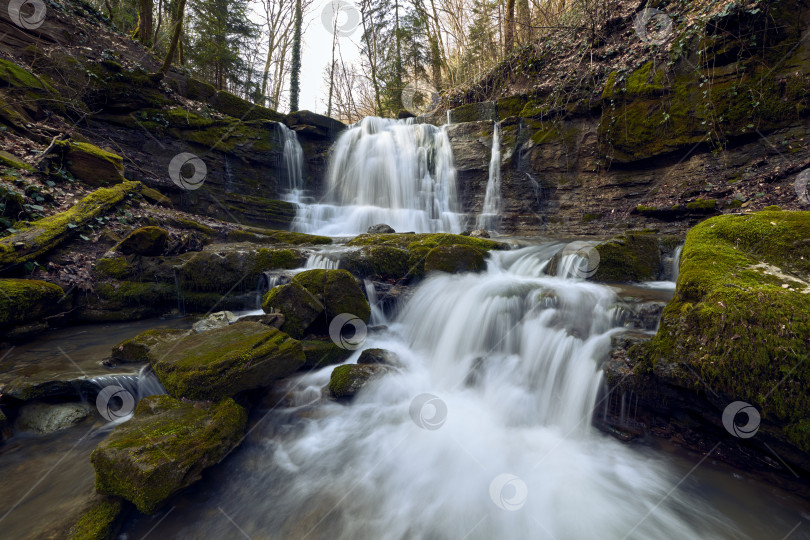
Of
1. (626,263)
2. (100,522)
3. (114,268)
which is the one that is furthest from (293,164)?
(100,522)

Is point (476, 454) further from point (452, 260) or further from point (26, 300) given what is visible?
point (26, 300)

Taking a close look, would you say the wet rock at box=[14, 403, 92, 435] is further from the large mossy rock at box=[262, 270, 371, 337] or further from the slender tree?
the slender tree

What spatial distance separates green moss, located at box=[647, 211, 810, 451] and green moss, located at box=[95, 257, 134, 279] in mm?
7728

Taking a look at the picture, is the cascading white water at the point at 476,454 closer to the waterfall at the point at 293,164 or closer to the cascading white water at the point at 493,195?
the cascading white water at the point at 493,195

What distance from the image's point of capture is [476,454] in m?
3.14

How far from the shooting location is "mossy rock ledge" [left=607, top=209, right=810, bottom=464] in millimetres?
2129

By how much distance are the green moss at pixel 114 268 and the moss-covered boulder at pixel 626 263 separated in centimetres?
808

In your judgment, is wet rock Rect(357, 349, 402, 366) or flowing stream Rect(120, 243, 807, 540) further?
wet rock Rect(357, 349, 402, 366)

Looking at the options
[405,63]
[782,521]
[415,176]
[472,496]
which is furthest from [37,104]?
[405,63]

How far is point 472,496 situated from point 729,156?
31.1 ft

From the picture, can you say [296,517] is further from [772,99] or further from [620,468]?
[772,99]

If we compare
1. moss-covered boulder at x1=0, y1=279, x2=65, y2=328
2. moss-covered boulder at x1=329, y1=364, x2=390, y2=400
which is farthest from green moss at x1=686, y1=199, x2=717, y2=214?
moss-covered boulder at x1=0, y1=279, x2=65, y2=328

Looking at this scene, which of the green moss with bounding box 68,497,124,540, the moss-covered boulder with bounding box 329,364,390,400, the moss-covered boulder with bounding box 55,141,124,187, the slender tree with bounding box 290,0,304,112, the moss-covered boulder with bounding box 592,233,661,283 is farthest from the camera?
the slender tree with bounding box 290,0,304,112

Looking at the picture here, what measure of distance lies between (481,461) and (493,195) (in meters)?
9.67
